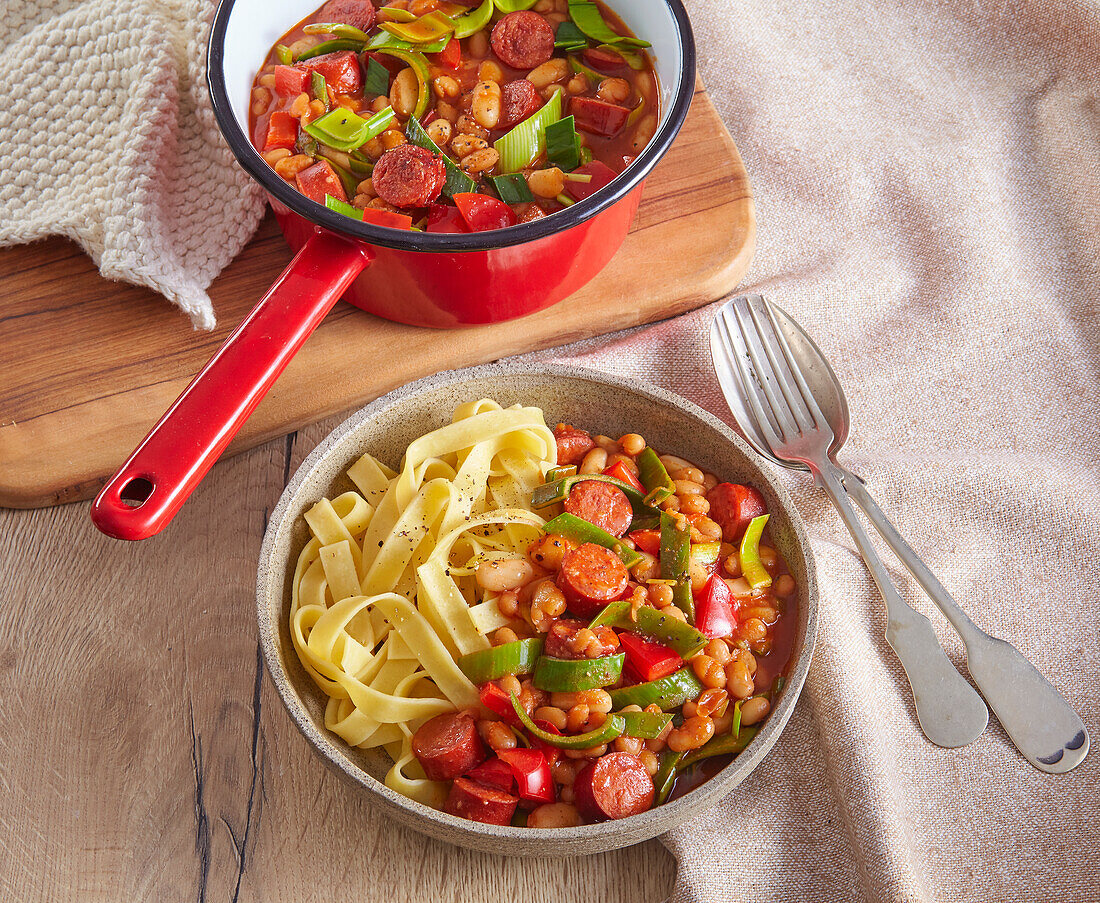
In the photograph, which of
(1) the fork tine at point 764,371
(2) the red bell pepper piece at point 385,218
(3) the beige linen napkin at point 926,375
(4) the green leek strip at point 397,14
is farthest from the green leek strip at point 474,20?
(1) the fork tine at point 764,371

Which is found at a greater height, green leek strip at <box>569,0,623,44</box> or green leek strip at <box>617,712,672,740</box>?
green leek strip at <box>569,0,623,44</box>

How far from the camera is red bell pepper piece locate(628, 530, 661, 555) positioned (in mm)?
2389

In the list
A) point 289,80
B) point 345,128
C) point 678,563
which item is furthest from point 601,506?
point 289,80

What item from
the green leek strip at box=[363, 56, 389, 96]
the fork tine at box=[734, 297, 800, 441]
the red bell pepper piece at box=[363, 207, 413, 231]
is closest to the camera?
the red bell pepper piece at box=[363, 207, 413, 231]

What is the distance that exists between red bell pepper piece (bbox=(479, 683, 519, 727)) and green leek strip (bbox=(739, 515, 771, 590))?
63 centimetres

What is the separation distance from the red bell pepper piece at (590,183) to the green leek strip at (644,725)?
129 centimetres

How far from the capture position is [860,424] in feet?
9.57

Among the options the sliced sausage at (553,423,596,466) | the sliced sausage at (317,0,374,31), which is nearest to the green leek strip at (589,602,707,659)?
the sliced sausage at (553,423,596,466)

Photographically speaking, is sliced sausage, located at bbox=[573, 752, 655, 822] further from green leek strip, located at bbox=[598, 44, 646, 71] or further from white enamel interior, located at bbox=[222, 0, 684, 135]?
green leek strip, located at bbox=[598, 44, 646, 71]

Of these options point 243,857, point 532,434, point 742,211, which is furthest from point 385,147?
point 243,857

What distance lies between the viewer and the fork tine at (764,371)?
2732mm

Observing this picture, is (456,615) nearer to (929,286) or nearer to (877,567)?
(877,567)

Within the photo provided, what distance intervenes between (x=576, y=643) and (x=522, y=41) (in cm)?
169

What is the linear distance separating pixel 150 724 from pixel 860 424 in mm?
1971
